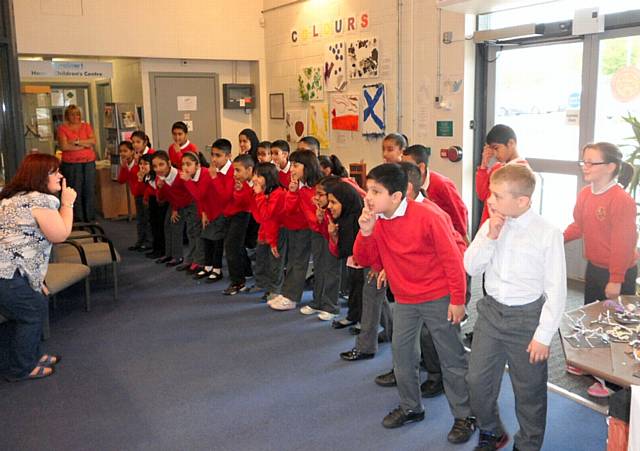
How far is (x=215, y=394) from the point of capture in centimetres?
351

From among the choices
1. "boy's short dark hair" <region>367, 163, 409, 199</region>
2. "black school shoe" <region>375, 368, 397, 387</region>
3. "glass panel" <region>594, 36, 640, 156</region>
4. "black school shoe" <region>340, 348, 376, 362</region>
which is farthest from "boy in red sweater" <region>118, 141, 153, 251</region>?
"glass panel" <region>594, 36, 640, 156</region>

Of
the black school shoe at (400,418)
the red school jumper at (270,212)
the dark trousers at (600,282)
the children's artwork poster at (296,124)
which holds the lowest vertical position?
the black school shoe at (400,418)

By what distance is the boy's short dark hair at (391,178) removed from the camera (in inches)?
112

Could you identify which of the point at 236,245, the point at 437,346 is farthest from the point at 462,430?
the point at 236,245

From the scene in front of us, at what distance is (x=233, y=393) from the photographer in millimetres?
3520

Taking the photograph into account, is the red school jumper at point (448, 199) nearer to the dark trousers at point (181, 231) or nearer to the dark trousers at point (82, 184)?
the dark trousers at point (181, 231)

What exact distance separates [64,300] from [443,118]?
4.01 m

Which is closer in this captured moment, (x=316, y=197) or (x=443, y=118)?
(x=316, y=197)

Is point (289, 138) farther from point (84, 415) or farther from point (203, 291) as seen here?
point (84, 415)

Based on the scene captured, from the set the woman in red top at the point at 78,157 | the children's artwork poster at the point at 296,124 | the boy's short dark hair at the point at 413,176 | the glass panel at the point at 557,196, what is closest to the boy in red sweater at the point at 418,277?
the boy's short dark hair at the point at 413,176

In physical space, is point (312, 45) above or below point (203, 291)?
above

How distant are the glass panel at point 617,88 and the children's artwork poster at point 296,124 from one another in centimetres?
413

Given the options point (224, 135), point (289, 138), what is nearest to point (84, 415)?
point (289, 138)

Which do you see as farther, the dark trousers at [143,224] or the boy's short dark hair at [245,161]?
the dark trousers at [143,224]
